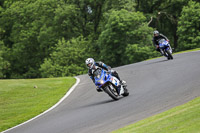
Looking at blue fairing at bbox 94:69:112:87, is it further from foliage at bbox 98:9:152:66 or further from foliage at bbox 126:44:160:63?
foliage at bbox 98:9:152:66

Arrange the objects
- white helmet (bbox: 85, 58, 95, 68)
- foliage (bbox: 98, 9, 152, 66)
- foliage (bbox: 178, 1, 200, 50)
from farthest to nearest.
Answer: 1. foliage (bbox: 98, 9, 152, 66)
2. foliage (bbox: 178, 1, 200, 50)
3. white helmet (bbox: 85, 58, 95, 68)

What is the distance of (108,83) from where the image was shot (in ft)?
44.1

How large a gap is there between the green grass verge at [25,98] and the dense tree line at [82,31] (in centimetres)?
2388

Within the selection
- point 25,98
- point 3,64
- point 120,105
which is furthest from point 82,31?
point 120,105

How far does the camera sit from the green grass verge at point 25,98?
1507 cm

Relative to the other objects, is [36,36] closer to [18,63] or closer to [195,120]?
[18,63]

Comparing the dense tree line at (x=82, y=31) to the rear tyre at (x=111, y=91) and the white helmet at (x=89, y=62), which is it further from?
the white helmet at (x=89, y=62)

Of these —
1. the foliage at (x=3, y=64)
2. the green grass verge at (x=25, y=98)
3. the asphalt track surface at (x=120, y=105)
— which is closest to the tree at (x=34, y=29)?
the foliage at (x=3, y=64)

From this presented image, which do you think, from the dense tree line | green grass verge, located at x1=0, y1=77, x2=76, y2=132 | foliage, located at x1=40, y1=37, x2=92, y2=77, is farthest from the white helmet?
foliage, located at x1=40, y1=37, x2=92, y2=77

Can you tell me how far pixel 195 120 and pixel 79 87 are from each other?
13.4 metres

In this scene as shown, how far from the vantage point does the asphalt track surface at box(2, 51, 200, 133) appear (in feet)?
33.9

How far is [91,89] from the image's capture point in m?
18.6

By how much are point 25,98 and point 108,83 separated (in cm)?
699

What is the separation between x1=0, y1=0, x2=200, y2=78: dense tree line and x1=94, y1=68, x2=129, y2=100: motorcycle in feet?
104
